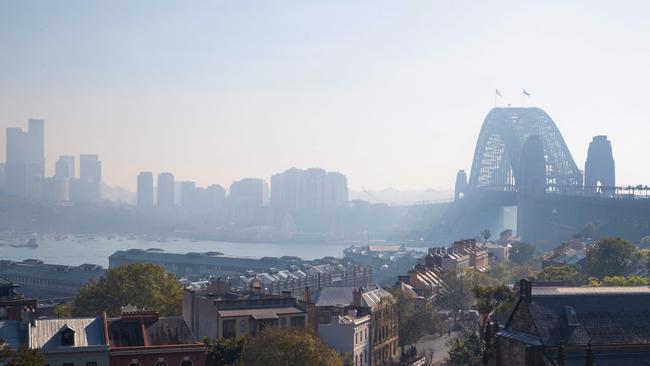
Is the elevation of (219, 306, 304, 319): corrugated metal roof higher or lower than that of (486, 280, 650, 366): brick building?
lower

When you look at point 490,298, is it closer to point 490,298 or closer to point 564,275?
point 490,298

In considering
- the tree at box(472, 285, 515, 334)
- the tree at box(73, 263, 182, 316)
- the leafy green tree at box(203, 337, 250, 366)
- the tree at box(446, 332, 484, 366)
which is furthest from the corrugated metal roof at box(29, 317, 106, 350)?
the tree at box(472, 285, 515, 334)

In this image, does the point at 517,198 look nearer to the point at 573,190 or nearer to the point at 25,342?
the point at 573,190

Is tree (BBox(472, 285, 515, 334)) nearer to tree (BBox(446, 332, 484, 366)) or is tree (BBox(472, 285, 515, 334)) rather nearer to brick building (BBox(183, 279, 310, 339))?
tree (BBox(446, 332, 484, 366))

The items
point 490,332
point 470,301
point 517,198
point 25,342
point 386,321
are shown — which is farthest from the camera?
point 517,198

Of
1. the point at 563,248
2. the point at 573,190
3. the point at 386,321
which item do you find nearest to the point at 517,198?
the point at 573,190

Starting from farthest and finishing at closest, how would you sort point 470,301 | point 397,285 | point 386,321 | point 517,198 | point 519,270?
point 517,198
point 519,270
point 470,301
point 397,285
point 386,321

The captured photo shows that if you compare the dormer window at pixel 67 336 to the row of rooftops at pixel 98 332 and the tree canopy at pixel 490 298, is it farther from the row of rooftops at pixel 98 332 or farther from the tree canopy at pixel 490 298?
the tree canopy at pixel 490 298
